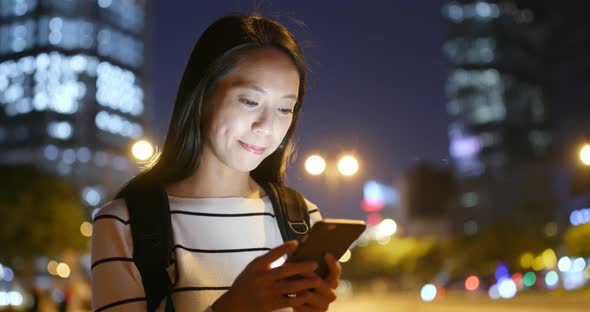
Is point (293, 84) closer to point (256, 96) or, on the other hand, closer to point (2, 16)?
point (256, 96)

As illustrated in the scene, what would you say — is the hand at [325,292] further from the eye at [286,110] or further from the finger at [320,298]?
the eye at [286,110]

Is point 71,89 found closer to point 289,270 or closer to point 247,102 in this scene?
point 247,102

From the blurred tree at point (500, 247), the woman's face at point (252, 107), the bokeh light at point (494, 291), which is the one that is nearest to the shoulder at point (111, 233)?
the woman's face at point (252, 107)

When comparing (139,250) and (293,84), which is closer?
(139,250)

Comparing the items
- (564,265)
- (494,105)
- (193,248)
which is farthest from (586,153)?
(494,105)

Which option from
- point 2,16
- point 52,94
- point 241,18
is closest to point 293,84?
point 241,18

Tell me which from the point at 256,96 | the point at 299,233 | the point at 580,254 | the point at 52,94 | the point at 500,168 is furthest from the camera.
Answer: the point at 52,94

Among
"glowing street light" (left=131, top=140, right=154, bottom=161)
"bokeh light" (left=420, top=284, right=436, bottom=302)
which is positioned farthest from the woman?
"bokeh light" (left=420, top=284, right=436, bottom=302)

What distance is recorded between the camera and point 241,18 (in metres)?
2.77

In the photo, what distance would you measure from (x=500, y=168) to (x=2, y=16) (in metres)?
86.8

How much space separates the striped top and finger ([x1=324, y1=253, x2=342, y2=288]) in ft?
1.63

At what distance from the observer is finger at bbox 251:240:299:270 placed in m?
2.00

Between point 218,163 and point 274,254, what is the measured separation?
75 cm

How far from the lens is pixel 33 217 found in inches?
1976
